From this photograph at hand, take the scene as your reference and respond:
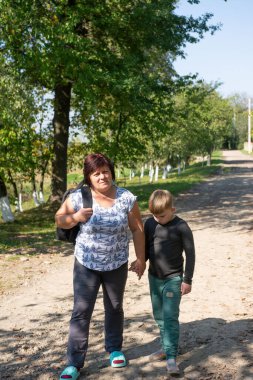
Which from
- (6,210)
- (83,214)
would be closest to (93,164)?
(83,214)

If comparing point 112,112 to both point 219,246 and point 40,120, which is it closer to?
point 40,120

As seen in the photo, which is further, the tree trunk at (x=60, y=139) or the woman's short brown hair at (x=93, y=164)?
the tree trunk at (x=60, y=139)

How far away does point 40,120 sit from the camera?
21453 mm

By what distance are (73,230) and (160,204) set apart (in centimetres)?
85

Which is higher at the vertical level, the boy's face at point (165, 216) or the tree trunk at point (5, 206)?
the boy's face at point (165, 216)

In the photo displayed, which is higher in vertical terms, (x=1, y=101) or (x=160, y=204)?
(x=1, y=101)

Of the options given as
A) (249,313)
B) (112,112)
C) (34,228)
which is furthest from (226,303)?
(112,112)

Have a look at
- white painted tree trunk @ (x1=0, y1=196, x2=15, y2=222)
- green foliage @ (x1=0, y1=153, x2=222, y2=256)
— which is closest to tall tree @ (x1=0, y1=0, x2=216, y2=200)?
green foliage @ (x1=0, y1=153, x2=222, y2=256)

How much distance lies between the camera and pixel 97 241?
4129 mm

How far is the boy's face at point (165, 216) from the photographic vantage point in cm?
423

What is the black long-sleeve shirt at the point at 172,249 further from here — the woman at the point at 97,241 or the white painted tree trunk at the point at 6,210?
the white painted tree trunk at the point at 6,210

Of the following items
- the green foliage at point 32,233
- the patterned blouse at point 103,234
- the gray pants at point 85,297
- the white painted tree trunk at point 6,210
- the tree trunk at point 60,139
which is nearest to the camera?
the patterned blouse at point 103,234

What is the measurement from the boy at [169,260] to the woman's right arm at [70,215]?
2.18 ft

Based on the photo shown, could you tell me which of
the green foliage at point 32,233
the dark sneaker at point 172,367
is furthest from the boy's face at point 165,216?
the green foliage at point 32,233
